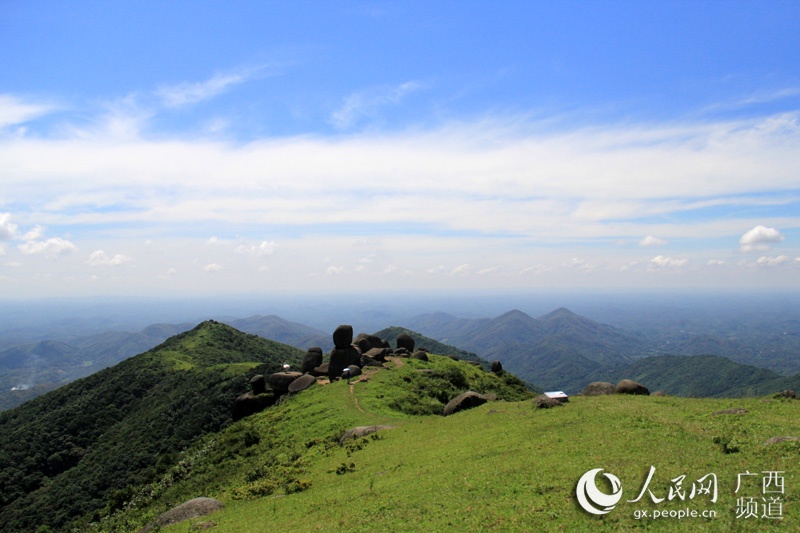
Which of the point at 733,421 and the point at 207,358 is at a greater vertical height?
the point at 733,421

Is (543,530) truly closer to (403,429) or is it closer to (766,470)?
(766,470)

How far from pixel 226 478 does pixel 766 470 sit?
38111 millimetres

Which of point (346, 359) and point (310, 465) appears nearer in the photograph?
point (310, 465)

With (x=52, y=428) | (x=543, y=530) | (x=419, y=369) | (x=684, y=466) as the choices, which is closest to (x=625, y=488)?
(x=684, y=466)

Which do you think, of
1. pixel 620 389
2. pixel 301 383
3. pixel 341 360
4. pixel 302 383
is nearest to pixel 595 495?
pixel 620 389

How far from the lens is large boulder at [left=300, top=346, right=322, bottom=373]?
76.5m

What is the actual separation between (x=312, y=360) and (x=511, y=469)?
61.2 meters

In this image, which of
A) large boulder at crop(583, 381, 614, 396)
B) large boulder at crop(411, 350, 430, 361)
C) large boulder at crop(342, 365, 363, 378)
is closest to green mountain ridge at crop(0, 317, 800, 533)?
large boulder at crop(342, 365, 363, 378)

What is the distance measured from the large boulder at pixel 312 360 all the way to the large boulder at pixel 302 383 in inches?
358

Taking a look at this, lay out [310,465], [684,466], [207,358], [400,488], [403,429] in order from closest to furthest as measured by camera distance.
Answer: [684,466]
[400,488]
[310,465]
[403,429]
[207,358]

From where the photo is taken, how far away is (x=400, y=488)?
21.4 meters

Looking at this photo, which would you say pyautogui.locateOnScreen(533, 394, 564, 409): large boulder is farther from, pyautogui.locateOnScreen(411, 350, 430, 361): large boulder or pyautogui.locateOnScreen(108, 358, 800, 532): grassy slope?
pyautogui.locateOnScreen(411, 350, 430, 361): large boulder

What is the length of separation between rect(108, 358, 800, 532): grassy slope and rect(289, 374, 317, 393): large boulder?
25.1 metres

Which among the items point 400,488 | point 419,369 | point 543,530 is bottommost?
point 419,369
